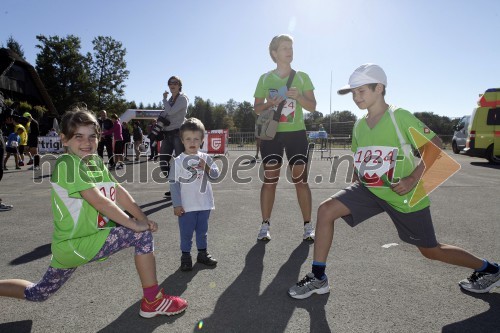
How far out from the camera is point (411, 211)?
2.46m

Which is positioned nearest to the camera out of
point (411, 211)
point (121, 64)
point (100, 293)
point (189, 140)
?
point (411, 211)

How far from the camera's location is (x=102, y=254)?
87.2 inches

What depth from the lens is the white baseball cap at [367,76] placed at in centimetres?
256

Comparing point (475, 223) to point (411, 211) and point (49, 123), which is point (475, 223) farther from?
point (49, 123)

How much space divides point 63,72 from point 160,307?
58.2 meters

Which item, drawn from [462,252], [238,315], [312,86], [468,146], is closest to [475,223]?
[462,252]

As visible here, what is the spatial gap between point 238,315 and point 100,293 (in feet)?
3.58

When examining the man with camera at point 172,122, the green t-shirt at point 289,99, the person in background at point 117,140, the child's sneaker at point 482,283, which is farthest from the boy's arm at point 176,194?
the person in background at point 117,140

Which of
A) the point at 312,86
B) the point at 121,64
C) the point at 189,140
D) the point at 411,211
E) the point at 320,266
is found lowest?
the point at 320,266

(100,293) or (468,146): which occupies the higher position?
(468,146)

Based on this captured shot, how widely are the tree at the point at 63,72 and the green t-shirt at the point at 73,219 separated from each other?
53.8m

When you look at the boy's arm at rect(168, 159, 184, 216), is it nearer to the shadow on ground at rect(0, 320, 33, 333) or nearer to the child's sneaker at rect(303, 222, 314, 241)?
the shadow on ground at rect(0, 320, 33, 333)

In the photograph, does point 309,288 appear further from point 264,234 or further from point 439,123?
point 439,123

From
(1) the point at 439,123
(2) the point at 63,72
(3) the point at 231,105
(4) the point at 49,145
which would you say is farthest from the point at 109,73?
(3) the point at 231,105
